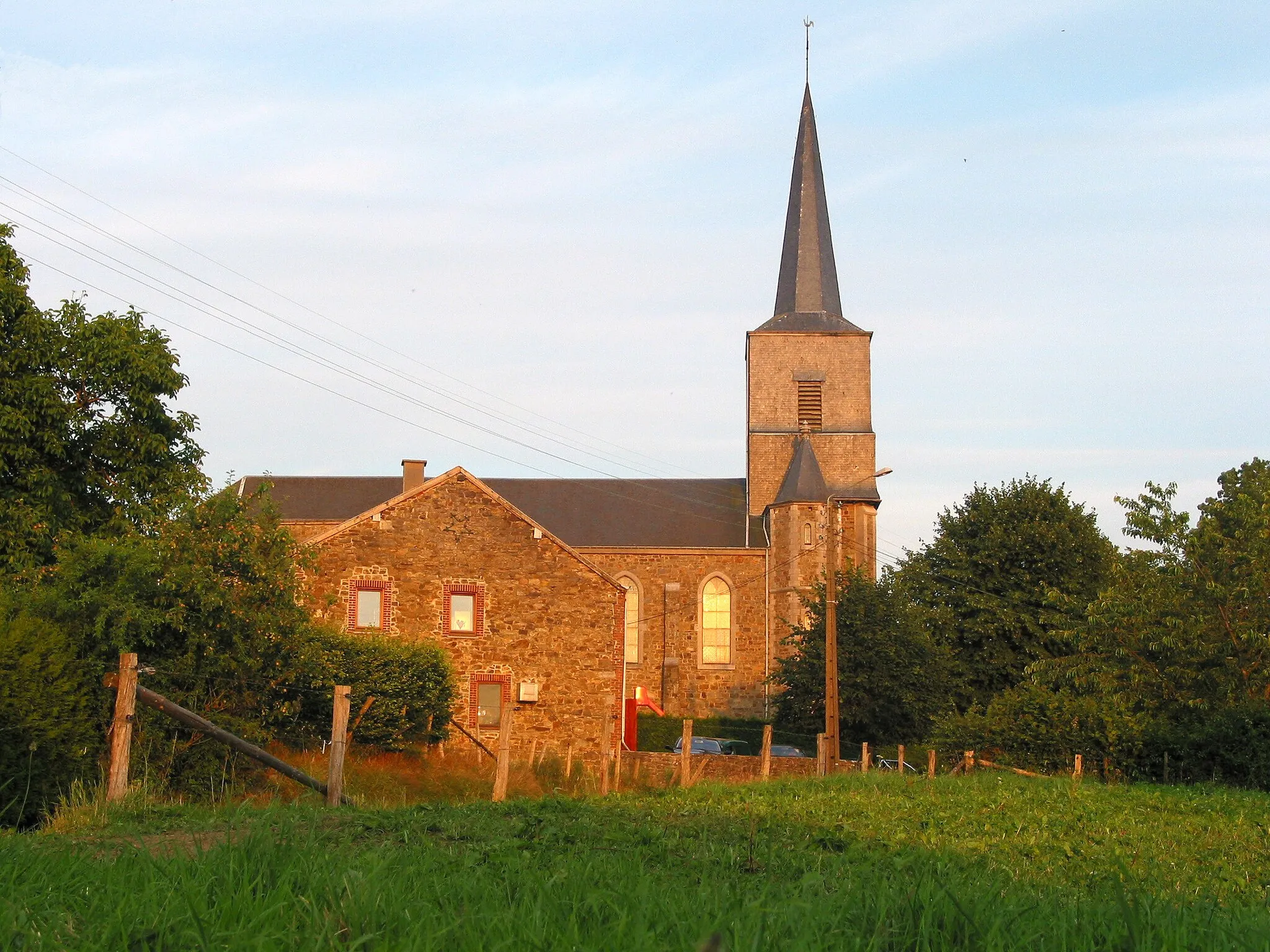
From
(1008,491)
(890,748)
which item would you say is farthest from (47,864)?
(1008,491)

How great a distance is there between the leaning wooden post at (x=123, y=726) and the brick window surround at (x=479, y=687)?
18289 mm

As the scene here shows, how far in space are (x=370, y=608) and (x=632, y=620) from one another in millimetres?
22639

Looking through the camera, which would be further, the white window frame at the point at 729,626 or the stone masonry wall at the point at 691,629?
the white window frame at the point at 729,626

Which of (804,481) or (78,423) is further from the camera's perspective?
(804,481)

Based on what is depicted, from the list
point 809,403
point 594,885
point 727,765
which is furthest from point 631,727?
point 594,885

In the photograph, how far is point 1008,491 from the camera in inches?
1626

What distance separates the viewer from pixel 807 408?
170 feet

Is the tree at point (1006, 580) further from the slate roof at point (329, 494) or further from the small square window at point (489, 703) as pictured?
the slate roof at point (329, 494)

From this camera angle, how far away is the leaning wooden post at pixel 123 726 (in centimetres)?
1026

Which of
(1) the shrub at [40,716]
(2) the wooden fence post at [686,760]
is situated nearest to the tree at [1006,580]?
(2) the wooden fence post at [686,760]

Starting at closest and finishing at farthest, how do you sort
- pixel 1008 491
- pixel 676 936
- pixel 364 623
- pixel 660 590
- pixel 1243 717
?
pixel 676 936 → pixel 1243 717 → pixel 364 623 → pixel 1008 491 → pixel 660 590

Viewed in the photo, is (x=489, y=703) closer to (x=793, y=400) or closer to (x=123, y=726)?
(x=123, y=726)

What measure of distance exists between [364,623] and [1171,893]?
975 inches

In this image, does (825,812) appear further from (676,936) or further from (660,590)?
(660,590)
